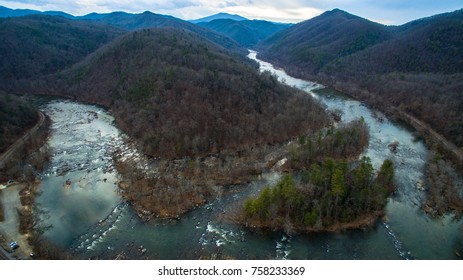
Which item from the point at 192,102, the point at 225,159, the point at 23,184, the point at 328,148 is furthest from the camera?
the point at 192,102

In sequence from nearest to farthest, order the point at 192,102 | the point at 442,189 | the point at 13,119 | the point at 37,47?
the point at 442,189 → the point at 13,119 → the point at 192,102 → the point at 37,47

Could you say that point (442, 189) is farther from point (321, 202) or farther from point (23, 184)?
point (23, 184)

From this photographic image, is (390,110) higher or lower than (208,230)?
higher

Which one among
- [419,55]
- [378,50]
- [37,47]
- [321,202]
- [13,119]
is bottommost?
[13,119]

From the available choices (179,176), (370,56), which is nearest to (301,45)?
(370,56)

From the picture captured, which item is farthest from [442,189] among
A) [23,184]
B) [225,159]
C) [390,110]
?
[23,184]

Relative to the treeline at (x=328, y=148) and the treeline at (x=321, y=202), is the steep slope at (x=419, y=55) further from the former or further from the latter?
the treeline at (x=321, y=202)
